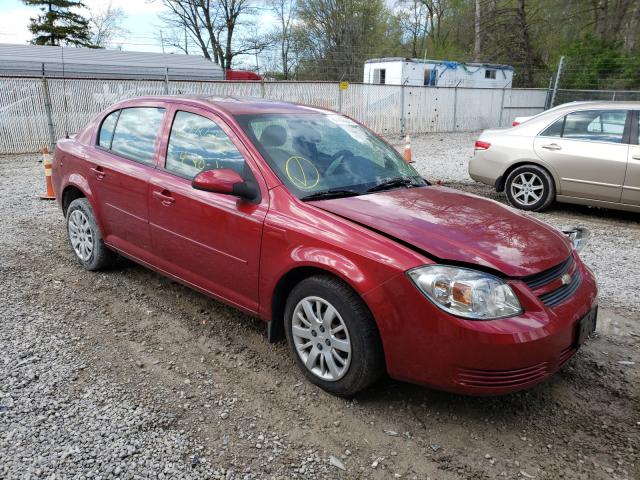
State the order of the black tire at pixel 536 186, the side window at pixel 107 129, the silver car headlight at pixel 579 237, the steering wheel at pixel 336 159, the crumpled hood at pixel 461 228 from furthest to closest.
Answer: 1. the black tire at pixel 536 186
2. the side window at pixel 107 129
3. the silver car headlight at pixel 579 237
4. the steering wheel at pixel 336 159
5. the crumpled hood at pixel 461 228

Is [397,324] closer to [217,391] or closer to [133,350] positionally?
[217,391]

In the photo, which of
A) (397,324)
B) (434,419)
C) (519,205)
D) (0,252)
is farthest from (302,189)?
(519,205)

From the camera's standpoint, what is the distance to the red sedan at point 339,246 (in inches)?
99.3

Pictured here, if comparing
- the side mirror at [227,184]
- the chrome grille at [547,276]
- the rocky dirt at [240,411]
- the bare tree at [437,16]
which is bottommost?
the rocky dirt at [240,411]

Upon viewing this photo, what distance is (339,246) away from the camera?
9.09ft

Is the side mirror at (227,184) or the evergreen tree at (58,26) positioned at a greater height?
the evergreen tree at (58,26)

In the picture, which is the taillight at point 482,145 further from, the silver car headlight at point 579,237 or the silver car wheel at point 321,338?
the silver car wheel at point 321,338

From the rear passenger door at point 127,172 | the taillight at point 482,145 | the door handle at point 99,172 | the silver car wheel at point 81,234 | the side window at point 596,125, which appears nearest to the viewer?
the rear passenger door at point 127,172

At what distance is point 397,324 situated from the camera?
102 inches

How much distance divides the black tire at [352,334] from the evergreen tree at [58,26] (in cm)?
4388

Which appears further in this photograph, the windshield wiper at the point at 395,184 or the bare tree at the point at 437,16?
the bare tree at the point at 437,16

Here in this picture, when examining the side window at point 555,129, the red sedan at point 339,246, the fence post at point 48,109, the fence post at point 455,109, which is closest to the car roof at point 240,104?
the red sedan at point 339,246

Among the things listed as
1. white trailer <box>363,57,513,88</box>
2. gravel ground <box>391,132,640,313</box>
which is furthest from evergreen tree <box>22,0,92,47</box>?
gravel ground <box>391,132,640,313</box>

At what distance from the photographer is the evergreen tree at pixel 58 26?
127 ft
